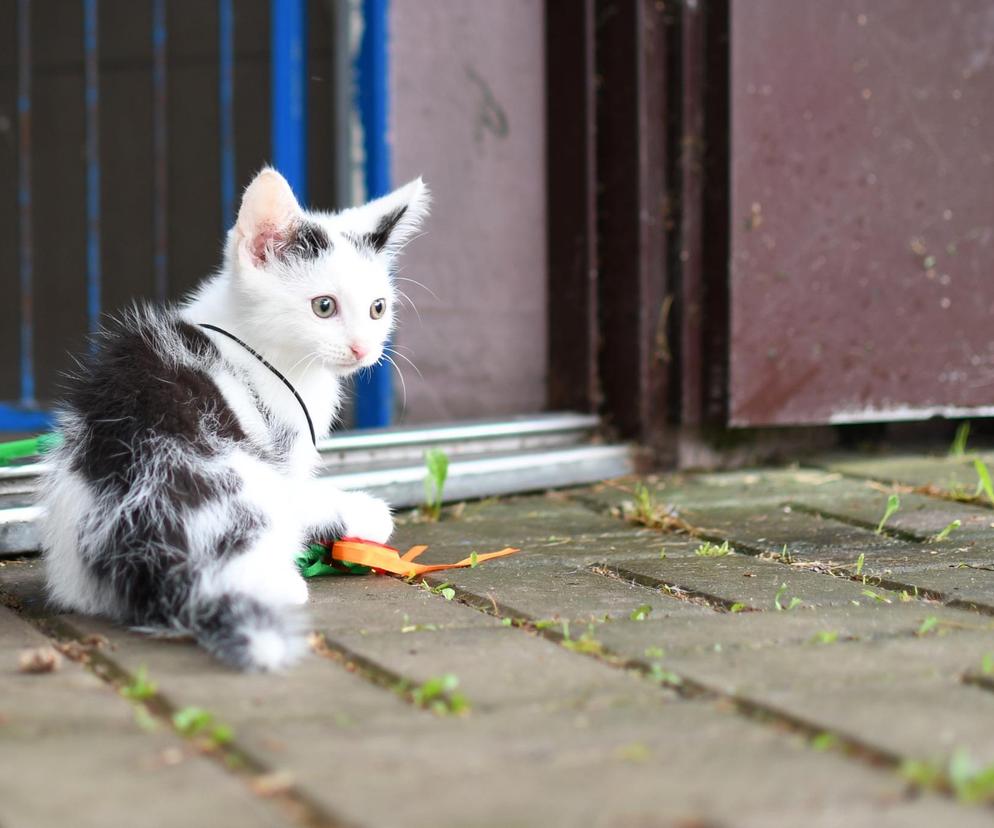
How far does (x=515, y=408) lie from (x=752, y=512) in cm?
124

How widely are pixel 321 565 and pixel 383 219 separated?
33.1 inches

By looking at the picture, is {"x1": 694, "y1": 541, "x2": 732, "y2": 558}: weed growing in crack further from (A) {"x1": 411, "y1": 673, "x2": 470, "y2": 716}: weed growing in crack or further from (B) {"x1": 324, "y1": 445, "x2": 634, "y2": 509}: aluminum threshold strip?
(A) {"x1": 411, "y1": 673, "x2": 470, "y2": 716}: weed growing in crack

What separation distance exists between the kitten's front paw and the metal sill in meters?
0.52

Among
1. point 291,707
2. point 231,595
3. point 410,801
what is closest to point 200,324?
point 231,595

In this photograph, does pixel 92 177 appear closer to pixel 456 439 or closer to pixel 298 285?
pixel 456 439

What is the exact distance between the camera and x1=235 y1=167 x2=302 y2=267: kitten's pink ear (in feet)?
8.77

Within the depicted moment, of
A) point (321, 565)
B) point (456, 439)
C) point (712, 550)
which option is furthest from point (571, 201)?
point (321, 565)

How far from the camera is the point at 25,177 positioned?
7.19 metres

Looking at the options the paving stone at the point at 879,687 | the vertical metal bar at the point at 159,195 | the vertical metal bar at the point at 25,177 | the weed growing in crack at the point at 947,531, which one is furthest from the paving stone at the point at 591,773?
the vertical metal bar at the point at 25,177

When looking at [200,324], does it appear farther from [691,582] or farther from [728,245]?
[728,245]

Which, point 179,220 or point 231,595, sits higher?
point 179,220

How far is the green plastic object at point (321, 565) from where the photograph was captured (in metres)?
2.91

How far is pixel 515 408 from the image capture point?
4758 millimetres

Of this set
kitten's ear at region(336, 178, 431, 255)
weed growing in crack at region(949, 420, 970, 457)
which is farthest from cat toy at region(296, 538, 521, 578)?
weed growing in crack at region(949, 420, 970, 457)
